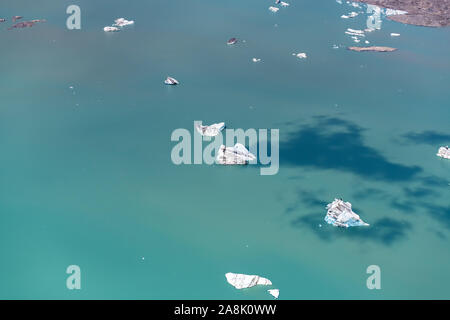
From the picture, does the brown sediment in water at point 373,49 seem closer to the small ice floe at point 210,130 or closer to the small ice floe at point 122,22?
the small ice floe at point 210,130

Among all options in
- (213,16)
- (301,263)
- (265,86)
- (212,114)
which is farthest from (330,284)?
(213,16)

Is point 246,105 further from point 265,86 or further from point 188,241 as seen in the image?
point 188,241

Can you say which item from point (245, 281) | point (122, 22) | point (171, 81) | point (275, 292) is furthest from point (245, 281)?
point (122, 22)

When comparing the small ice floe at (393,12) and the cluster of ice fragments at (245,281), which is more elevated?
the small ice floe at (393,12)

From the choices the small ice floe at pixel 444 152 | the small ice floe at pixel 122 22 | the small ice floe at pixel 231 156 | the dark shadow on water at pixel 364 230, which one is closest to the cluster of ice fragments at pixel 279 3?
the small ice floe at pixel 122 22

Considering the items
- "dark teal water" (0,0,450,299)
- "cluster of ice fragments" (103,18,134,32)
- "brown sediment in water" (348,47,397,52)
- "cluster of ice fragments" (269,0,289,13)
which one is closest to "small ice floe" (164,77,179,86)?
"dark teal water" (0,0,450,299)

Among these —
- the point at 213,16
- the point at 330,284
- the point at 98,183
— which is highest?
the point at 213,16
